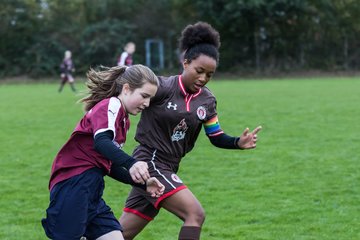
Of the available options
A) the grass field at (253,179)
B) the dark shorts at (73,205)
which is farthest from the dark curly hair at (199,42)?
the grass field at (253,179)

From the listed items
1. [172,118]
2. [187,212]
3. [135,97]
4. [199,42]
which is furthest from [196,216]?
[199,42]

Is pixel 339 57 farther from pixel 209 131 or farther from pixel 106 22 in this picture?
pixel 209 131

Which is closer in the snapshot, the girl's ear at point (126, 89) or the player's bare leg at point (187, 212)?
the girl's ear at point (126, 89)

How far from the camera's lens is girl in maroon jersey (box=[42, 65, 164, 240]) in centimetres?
387

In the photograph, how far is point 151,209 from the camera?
4.72m

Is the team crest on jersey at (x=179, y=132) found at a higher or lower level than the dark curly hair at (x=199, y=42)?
lower

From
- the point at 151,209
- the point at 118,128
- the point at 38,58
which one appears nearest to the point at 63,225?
the point at 118,128

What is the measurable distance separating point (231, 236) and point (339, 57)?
35289 mm

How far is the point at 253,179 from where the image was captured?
8133 millimetres

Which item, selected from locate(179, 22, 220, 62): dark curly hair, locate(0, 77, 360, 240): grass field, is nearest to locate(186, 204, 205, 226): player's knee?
locate(179, 22, 220, 62): dark curly hair

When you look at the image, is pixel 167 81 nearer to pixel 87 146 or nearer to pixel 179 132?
pixel 179 132

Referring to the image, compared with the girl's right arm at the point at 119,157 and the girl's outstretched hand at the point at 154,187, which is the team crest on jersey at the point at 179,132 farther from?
the girl's right arm at the point at 119,157

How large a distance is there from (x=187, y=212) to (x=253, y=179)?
3856 millimetres

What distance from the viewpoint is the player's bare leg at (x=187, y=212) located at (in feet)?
14.2
